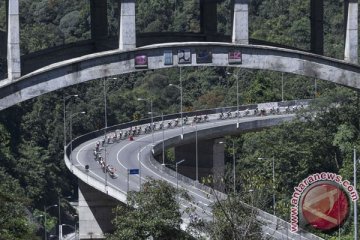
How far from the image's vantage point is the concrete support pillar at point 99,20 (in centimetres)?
6869

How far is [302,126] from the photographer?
111 metres

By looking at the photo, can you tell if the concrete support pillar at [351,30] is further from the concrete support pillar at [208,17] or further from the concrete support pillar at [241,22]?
the concrete support pillar at [208,17]

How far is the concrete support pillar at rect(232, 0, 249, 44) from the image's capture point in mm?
66062

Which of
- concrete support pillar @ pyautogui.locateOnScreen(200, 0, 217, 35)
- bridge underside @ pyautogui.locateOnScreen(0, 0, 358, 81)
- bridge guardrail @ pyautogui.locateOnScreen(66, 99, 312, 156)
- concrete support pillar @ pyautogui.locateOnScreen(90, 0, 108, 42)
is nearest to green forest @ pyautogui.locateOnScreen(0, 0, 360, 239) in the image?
bridge guardrail @ pyautogui.locateOnScreen(66, 99, 312, 156)

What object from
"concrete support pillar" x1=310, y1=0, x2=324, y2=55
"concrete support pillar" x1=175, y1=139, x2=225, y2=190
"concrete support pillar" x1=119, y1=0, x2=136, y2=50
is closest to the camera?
"concrete support pillar" x1=119, y1=0, x2=136, y2=50

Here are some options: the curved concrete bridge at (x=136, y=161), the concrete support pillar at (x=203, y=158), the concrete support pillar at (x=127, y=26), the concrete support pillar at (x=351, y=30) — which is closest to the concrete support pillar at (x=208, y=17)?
the concrete support pillar at (x=351, y=30)

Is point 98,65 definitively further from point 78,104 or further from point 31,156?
point 78,104

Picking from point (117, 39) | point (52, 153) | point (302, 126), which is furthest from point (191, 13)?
point (117, 39)

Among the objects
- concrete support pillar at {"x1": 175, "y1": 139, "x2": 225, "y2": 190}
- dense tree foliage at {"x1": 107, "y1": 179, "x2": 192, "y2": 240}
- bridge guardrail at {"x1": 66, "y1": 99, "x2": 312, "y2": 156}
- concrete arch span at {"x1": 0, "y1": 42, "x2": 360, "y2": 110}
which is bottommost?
concrete support pillar at {"x1": 175, "y1": 139, "x2": 225, "y2": 190}

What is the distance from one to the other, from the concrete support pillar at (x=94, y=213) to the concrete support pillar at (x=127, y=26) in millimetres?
35275

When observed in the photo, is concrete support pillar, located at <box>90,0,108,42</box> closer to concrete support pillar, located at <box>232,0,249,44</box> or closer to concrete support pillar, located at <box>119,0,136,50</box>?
concrete support pillar, located at <box>119,0,136,50</box>

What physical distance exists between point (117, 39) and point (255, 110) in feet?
198

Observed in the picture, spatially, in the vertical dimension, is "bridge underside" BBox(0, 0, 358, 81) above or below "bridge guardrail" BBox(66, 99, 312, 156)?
above

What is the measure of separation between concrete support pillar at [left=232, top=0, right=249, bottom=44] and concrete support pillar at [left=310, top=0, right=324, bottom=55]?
5176 millimetres
